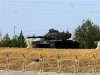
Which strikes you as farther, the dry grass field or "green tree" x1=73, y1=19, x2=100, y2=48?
"green tree" x1=73, y1=19, x2=100, y2=48

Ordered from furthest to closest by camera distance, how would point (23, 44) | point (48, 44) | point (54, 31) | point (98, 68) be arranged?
1. point (23, 44)
2. point (54, 31)
3. point (48, 44)
4. point (98, 68)

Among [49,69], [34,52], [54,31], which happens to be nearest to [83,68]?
[49,69]

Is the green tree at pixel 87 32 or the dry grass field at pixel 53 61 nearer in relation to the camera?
the dry grass field at pixel 53 61

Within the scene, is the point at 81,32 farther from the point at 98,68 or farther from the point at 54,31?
the point at 98,68

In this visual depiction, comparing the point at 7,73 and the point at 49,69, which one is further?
the point at 49,69

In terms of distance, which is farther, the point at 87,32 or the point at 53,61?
the point at 87,32

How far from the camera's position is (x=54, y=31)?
2279 inches

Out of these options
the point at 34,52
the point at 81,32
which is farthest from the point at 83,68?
the point at 81,32

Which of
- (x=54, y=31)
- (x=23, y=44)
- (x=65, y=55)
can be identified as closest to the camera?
(x=65, y=55)

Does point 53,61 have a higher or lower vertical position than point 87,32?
lower

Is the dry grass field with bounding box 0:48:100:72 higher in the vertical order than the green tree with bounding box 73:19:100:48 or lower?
lower

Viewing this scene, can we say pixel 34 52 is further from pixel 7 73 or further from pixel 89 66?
pixel 7 73

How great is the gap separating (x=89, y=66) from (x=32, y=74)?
21.3 ft

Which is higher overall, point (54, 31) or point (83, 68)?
point (54, 31)
